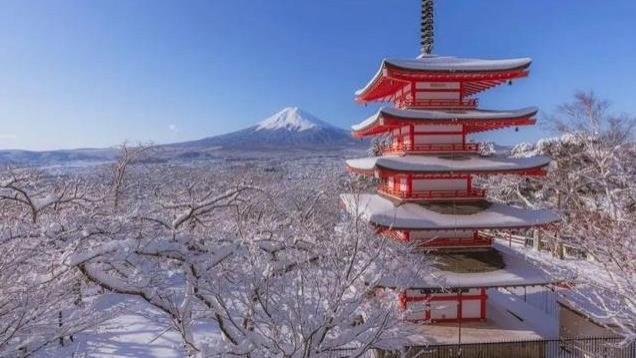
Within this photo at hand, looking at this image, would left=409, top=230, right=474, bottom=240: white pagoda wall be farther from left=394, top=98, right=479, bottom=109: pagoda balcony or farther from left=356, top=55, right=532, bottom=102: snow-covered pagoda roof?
left=356, top=55, right=532, bottom=102: snow-covered pagoda roof

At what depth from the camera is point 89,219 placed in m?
8.74

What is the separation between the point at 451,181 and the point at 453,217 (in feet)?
5.11

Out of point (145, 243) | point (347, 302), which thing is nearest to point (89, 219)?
point (145, 243)

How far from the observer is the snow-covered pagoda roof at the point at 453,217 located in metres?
12.4

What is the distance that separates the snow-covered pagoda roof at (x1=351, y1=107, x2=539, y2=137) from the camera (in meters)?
12.9

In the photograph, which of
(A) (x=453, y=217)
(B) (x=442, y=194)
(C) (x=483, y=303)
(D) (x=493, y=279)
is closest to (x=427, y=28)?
(B) (x=442, y=194)

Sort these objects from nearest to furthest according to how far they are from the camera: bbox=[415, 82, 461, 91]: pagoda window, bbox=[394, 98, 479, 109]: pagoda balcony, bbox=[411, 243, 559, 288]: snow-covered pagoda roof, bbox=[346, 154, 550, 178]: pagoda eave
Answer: bbox=[411, 243, 559, 288]: snow-covered pagoda roof
bbox=[346, 154, 550, 178]: pagoda eave
bbox=[394, 98, 479, 109]: pagoda balcony
bbox=[415, 82, 461, 91]: pagoda window

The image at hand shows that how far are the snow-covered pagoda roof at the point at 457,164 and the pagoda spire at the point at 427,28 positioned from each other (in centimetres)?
510

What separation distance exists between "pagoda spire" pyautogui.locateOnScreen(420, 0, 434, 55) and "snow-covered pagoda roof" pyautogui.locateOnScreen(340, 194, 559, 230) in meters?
6.68

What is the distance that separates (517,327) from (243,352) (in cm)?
991

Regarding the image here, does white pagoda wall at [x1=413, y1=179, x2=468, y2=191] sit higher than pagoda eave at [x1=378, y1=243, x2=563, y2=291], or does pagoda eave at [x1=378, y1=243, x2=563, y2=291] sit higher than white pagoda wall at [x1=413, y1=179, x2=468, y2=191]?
white pagoda wall at [x1=413, y1=179, x2=468, y2=191]

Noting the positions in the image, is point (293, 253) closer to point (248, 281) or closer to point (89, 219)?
point (248, 281)

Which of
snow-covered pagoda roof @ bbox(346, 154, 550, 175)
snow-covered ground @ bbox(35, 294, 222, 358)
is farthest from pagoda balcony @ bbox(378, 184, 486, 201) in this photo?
snow-covered ground @ bbox(35, 294, 222, 358)

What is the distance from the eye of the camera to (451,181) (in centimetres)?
1390
